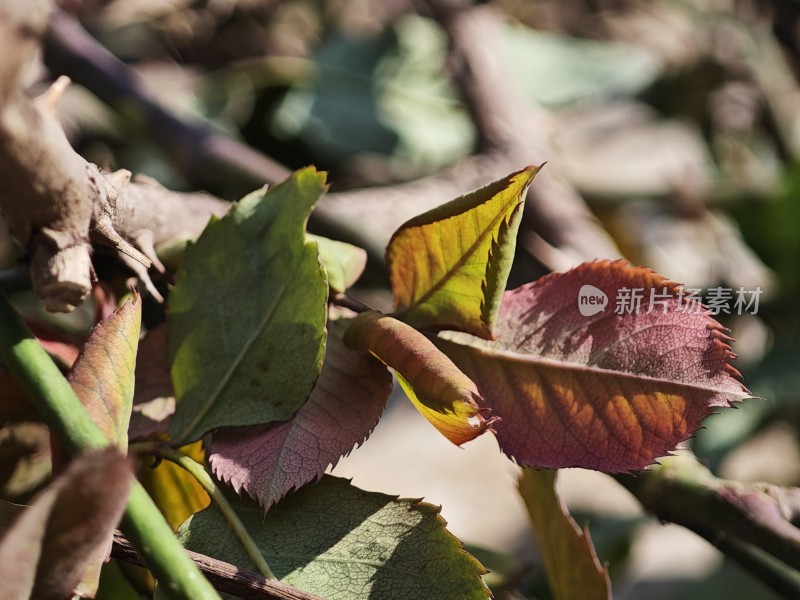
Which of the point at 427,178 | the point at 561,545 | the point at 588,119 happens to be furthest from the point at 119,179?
the point at 588,119

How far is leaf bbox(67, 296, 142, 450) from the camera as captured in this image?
→ 320 millimetres

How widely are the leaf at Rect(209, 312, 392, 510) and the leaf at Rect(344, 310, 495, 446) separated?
1cm

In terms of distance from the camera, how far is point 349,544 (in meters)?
0.35

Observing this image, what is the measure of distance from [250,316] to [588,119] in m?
1.29

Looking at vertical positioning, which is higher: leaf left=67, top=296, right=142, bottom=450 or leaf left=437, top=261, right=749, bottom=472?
leaf left=67, top=296, right=142, bottom=450

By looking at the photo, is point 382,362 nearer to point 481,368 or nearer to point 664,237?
point 481,368

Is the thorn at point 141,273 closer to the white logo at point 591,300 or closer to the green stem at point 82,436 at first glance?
the green stem at point 82,436

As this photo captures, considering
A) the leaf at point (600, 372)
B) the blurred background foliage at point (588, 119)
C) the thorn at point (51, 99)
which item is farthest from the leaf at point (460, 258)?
the blurred background foliage at point (588, 119)

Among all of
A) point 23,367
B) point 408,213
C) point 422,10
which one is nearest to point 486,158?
point 408,213

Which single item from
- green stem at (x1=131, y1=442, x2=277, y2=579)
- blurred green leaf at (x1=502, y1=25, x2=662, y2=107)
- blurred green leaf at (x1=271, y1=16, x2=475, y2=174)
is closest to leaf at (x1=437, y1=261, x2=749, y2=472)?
green stem at (x1=131, y1=442, x2=277, y2=579)

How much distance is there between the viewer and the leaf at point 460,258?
35 cm

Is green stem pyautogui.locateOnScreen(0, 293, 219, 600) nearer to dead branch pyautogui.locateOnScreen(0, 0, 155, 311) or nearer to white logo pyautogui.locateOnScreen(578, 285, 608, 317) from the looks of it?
dead branch pyautogui.locateOnScreen(0, 0, 155, 311)

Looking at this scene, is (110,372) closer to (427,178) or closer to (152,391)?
(152,391)

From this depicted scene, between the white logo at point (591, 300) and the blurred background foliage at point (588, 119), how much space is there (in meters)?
0.41
